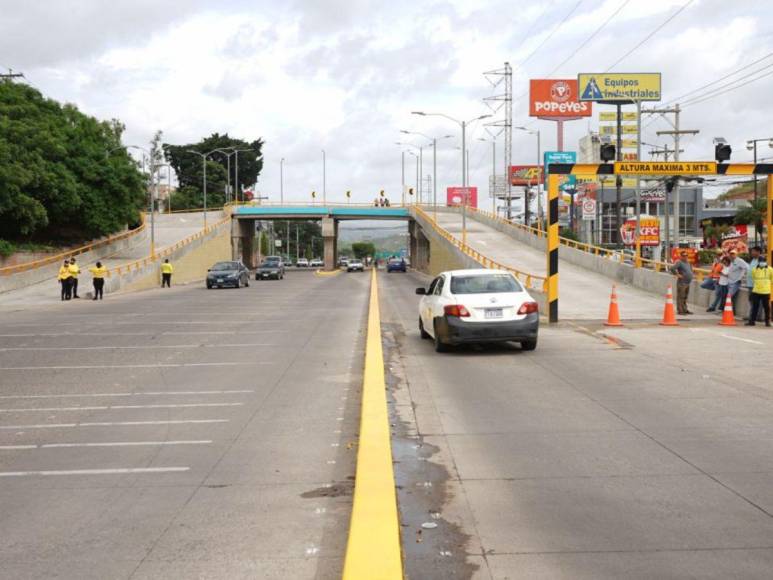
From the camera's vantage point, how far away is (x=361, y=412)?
9.20 meters

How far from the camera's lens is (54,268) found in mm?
45656


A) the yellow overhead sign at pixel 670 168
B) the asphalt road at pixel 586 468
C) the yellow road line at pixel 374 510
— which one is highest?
the yellow overhead sign at pixel 670 168

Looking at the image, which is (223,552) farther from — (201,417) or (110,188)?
(110,188)

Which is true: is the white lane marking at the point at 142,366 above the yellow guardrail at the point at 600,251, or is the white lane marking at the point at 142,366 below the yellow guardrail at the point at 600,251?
below

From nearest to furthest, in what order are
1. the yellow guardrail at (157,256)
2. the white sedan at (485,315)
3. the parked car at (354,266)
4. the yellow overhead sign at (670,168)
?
the white sedan at (485,315) < the yellow overhead sign at (670,168) < the yellow guardrail at (157,256) < the parked car at (354,266)

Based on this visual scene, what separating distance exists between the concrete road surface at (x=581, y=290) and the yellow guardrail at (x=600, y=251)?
107cm

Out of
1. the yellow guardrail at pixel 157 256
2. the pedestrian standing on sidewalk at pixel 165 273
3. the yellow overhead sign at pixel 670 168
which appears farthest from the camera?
the pedestrian standing on sidewalk at pixel 165 273

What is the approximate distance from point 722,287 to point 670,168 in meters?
3.42

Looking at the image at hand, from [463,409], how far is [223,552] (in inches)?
194

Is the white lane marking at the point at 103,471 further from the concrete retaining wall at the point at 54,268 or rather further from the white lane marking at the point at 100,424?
the concrete retaining wall at the point at 54,268

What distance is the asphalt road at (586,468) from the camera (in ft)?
15.8

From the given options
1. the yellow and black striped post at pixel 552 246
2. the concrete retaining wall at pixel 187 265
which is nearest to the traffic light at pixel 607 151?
the yellow and black striped post at pixel 552 246

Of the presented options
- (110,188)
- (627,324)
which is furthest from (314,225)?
(627,324)

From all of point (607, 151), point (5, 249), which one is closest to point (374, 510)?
point (607, 151)
